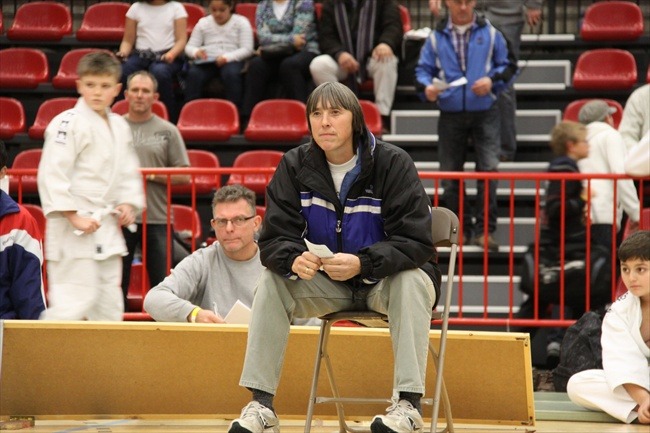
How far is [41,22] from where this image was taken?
10883 mm

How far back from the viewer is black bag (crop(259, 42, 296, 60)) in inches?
364

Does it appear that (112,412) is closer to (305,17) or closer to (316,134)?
(316,134)

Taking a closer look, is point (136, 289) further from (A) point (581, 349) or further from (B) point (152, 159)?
(A) point (581, 349)

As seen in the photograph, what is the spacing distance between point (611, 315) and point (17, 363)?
262cm

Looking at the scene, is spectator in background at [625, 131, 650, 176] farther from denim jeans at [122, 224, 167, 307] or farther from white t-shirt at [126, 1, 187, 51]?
white t-shirt at [126, 1, 187, 51]

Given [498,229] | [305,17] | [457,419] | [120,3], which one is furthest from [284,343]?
[120,3]

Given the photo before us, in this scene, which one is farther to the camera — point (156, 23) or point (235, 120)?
point (156, 23)

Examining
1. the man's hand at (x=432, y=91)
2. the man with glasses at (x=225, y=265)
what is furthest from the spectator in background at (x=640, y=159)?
the man with glasses at (x=225, y=265)

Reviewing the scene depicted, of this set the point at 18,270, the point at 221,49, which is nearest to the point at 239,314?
the point at 18,270

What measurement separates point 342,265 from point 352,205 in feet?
0.88

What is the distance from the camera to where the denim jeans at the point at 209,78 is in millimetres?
9547

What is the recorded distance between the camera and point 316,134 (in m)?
3.95

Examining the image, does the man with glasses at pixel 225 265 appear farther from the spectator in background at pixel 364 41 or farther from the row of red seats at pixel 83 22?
the row of red seats at pixel 83 22

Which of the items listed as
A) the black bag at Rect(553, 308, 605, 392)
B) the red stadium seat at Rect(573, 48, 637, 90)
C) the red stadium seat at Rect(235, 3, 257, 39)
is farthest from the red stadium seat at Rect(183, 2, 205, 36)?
the black bag at Rect(553, 308, 605, 392)
